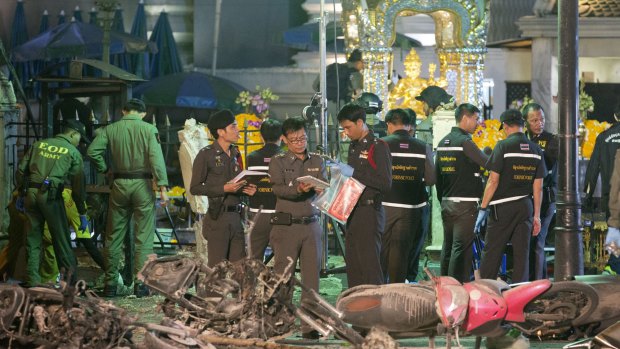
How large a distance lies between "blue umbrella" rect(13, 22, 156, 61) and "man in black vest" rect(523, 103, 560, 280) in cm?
1167

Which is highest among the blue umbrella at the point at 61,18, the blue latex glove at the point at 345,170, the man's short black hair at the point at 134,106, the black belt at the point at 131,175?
the blue umbrella at the point at 61,18

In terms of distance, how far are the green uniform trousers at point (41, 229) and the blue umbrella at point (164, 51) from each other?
13496 millimetres

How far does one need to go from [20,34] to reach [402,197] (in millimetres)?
16070

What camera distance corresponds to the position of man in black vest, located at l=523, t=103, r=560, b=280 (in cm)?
1475

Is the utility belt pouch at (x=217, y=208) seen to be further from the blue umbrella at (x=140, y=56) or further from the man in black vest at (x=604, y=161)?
the blue umbrella at (x=140, y=56)

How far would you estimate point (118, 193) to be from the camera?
1529 cm

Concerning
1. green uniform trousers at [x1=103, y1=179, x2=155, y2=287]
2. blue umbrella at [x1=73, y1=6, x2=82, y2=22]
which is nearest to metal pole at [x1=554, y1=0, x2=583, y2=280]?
green uniform trousers at [x1=103, y1=179, x2=155, y2=287]

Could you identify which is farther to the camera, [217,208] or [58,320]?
[217,208]

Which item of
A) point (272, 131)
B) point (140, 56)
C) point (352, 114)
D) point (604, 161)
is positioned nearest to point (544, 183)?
point (604, 161)

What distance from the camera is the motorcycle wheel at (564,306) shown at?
37.3ft

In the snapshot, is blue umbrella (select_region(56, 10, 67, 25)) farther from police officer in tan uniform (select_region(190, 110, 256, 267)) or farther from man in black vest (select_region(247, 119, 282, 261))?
police officer in tan uniform (select_region(190, 110, 256, 267))

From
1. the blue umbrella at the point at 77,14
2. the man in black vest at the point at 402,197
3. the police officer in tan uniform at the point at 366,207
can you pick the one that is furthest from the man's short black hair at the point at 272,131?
the blue umbrella at the point at 77,14

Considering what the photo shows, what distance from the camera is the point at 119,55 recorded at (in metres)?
28.4

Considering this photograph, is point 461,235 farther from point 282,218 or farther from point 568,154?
point 282,218
